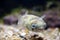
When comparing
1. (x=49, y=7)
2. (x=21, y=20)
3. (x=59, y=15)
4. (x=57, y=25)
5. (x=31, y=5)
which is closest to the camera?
(x=21, y=20)

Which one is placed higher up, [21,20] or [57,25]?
[57,25]

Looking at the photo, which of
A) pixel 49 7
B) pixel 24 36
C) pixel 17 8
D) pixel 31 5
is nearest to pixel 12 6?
pixel 17 8

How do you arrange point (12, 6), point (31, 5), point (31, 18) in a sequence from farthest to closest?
1. point (12, 6)
2. point (31, 5)
3. point (31, 18)

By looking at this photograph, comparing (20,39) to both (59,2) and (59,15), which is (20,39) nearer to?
A: (59,15)

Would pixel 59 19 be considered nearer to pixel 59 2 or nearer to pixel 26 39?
pixel 59 2

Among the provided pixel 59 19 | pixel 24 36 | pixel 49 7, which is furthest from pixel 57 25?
pixel 24 36

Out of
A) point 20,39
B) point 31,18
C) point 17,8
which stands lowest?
point 20,39

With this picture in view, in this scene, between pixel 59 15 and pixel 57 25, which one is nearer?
pixel 57 25
